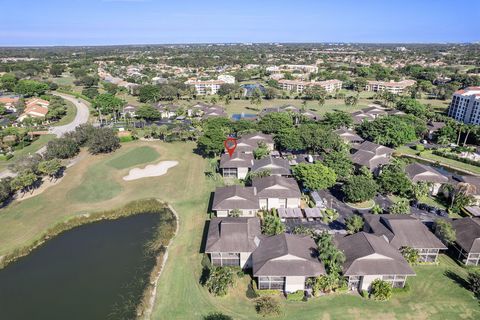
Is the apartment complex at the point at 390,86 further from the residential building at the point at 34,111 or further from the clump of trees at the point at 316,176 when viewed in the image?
the residential building at the point at 34,111

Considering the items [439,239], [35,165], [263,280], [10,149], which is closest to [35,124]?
[10,149]

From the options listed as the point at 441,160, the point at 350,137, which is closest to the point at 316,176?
the point at 350,137

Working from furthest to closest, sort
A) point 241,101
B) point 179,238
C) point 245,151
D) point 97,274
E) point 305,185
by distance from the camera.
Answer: point 241,101
point 245,151
point 305,185
point 179,238
point 97,274

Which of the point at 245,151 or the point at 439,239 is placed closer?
the point at 439,239

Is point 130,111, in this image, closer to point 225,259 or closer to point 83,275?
point 83,275

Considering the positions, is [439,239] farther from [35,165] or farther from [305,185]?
[35,165]

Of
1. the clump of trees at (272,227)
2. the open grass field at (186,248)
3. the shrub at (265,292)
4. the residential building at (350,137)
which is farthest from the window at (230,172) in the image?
the residential building at (350,137)

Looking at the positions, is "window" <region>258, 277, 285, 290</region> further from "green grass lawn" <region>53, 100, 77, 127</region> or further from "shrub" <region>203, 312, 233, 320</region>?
"green grass lawn" <region>53, 100, 77, 127</region>
